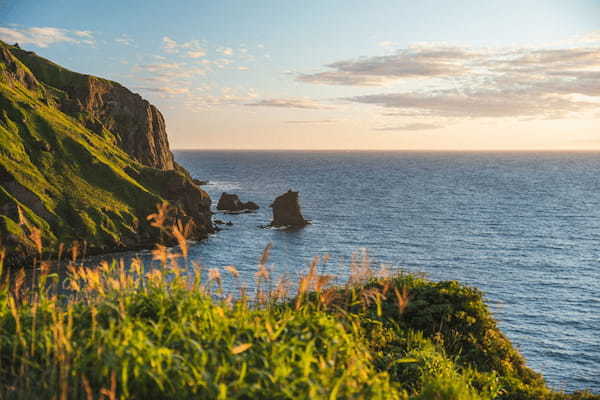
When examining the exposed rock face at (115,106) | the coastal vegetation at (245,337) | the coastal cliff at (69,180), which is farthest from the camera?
the exposed rock face at (115,106)

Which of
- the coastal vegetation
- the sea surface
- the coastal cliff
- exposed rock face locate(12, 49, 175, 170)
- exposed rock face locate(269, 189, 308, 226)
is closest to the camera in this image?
the coastal vegetation

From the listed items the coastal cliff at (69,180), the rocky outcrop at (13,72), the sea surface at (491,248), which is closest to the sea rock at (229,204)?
the sea surface at (491,248)

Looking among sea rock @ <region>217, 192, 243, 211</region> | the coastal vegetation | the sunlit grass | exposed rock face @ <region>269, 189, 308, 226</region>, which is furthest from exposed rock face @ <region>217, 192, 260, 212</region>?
the sunlit grass

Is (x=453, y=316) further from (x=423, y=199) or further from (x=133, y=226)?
(x=423, y=199)

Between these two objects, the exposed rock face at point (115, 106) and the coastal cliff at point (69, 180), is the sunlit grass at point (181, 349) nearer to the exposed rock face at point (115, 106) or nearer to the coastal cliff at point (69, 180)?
the coastal cliff at point (69, 180)

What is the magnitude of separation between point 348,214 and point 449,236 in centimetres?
3315

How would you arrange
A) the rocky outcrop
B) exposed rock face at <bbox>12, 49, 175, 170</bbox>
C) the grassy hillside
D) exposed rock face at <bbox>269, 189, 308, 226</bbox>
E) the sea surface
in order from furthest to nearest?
exposed rock face at <bbox>12, 49, 175, 170</bbox>, exposed rock face at <bbox>269, 189, 308, 226</bbox>, the rocky outcrop, the sea surface, the grassy hillside

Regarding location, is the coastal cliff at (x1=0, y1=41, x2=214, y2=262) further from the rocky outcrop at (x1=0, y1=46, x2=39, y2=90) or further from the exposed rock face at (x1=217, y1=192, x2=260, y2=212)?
the exposed rock face at (x1=217, y1=192, x2=260, y2=212)

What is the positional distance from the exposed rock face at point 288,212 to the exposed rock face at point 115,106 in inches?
1922

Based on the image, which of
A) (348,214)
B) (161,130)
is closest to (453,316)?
(348,214)

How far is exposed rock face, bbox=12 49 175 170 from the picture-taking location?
131375 millimetres

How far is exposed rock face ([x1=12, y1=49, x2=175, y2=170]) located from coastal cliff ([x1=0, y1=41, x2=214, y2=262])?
82 cm

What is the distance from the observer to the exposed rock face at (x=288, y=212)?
108 metres

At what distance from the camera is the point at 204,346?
679cm
